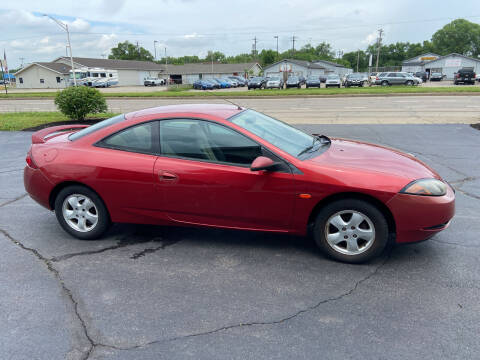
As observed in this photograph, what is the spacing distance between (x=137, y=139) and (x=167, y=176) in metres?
0.58

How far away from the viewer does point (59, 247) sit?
420 centimetres

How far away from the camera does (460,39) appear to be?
11756 cm

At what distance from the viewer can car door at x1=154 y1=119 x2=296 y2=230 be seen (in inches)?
144

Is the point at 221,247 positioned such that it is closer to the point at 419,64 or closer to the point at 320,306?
the point at 320,306

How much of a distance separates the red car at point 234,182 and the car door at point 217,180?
0.03 feet

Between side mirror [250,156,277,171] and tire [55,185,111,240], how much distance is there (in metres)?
1.82

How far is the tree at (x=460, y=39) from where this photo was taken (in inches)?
4557

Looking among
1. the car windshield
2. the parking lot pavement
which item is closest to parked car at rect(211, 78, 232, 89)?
the car windshield

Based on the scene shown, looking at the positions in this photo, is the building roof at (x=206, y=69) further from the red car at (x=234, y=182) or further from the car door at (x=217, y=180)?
the car door at (x=217, y=180)

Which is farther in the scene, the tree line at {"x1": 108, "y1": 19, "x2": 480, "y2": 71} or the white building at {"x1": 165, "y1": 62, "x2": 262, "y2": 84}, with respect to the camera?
the tree line at {"x1": 108, "y1": 19, "x2": 480, "y2": 71}

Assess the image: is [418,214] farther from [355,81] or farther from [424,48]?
[424,48]

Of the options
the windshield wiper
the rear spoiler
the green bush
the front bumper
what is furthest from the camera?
the green bush

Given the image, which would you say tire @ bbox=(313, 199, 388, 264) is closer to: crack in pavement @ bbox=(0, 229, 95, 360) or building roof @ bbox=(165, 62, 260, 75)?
crack in pavement @ bbox=(0, 229, 95, 360)

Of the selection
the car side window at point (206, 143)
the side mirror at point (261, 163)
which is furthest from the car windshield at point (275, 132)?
the side mirror at point (261, 163)
